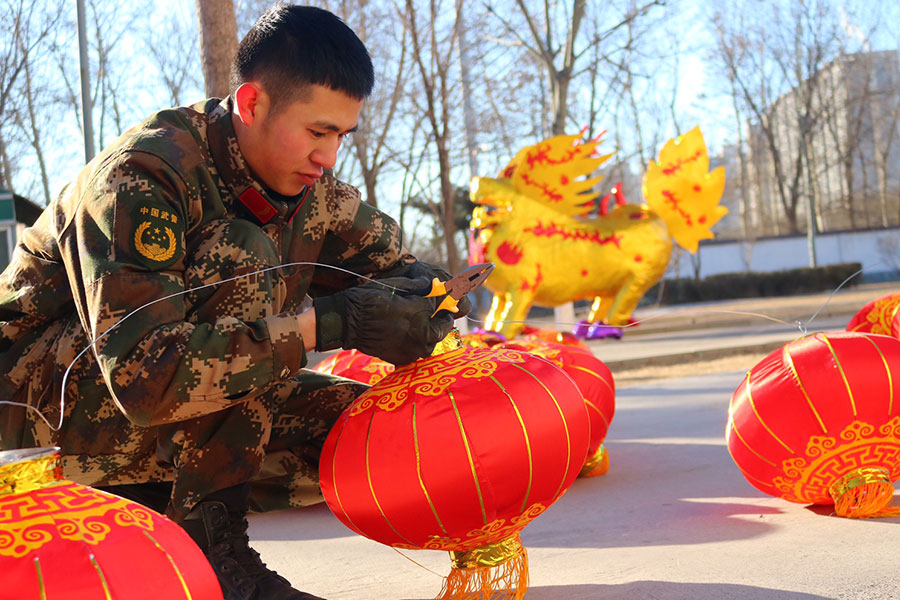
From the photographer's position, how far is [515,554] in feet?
6.62

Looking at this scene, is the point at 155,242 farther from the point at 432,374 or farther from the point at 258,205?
the point at 432,374

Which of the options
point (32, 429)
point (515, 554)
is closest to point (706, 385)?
point (515, 554)

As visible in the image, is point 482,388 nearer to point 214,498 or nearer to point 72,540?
point 214,498

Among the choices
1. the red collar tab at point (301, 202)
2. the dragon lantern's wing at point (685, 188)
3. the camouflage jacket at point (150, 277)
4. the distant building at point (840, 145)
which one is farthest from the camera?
the distant building at point (840, 145)

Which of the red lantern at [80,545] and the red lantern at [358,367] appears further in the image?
the red lantern at [358,367]

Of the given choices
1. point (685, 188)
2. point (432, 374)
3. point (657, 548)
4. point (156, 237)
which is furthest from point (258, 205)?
point (685, 188)

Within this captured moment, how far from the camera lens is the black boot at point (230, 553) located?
1.98 meters

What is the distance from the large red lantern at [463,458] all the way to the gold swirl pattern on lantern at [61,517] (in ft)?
1.88

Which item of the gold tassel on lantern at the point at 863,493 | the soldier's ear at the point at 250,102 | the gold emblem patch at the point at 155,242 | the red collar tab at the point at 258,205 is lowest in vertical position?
the gold tassel on lantern at the point at 863,493

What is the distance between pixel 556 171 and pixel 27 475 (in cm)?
757

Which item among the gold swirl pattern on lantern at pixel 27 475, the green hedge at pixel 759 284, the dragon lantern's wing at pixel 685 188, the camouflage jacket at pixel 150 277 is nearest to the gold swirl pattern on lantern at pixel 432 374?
the camouflage jacket at pixel 150 277

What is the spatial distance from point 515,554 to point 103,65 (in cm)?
1485

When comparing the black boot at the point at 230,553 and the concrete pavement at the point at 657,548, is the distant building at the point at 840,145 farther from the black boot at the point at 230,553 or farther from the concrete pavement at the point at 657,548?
the black boot at the point at 230,553

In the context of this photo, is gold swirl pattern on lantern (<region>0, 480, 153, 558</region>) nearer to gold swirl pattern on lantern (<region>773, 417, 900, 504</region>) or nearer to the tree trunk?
gold swirl pattern on lantern (<region>773, 417, 900, 504</region>)
